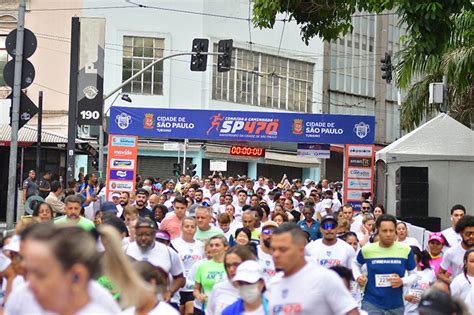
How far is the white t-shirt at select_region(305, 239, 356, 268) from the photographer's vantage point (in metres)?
11.8

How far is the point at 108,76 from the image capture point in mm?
52125

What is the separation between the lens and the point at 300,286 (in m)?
6.84

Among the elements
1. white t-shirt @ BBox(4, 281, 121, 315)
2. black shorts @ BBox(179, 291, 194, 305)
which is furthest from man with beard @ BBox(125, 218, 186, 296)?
white t-shirt @ BBox(4, 281, 121, 315)

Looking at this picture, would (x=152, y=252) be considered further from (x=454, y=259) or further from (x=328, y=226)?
(x=454, y=259)

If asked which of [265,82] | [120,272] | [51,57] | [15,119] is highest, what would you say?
[51,57]

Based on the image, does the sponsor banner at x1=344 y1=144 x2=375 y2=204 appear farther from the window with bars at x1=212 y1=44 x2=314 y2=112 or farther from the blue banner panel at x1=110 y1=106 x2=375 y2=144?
the window with bars at x1=212 y1=44 x2=314 y2=112

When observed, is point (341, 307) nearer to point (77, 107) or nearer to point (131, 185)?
point (77, 107)

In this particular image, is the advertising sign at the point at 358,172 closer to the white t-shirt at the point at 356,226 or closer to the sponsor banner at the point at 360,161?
the sponsor banner at the point at 360,161

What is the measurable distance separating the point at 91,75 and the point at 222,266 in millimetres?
14095

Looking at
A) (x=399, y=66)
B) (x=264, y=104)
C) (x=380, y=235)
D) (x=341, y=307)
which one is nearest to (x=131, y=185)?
(x=399, y=66)

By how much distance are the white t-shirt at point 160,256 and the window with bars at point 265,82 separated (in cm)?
4323

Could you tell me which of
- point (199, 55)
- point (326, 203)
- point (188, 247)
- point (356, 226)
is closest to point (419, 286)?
point (188, 247)

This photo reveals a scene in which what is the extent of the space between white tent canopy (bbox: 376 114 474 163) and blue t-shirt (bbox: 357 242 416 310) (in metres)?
12.2

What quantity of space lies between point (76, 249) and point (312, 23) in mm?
14767
